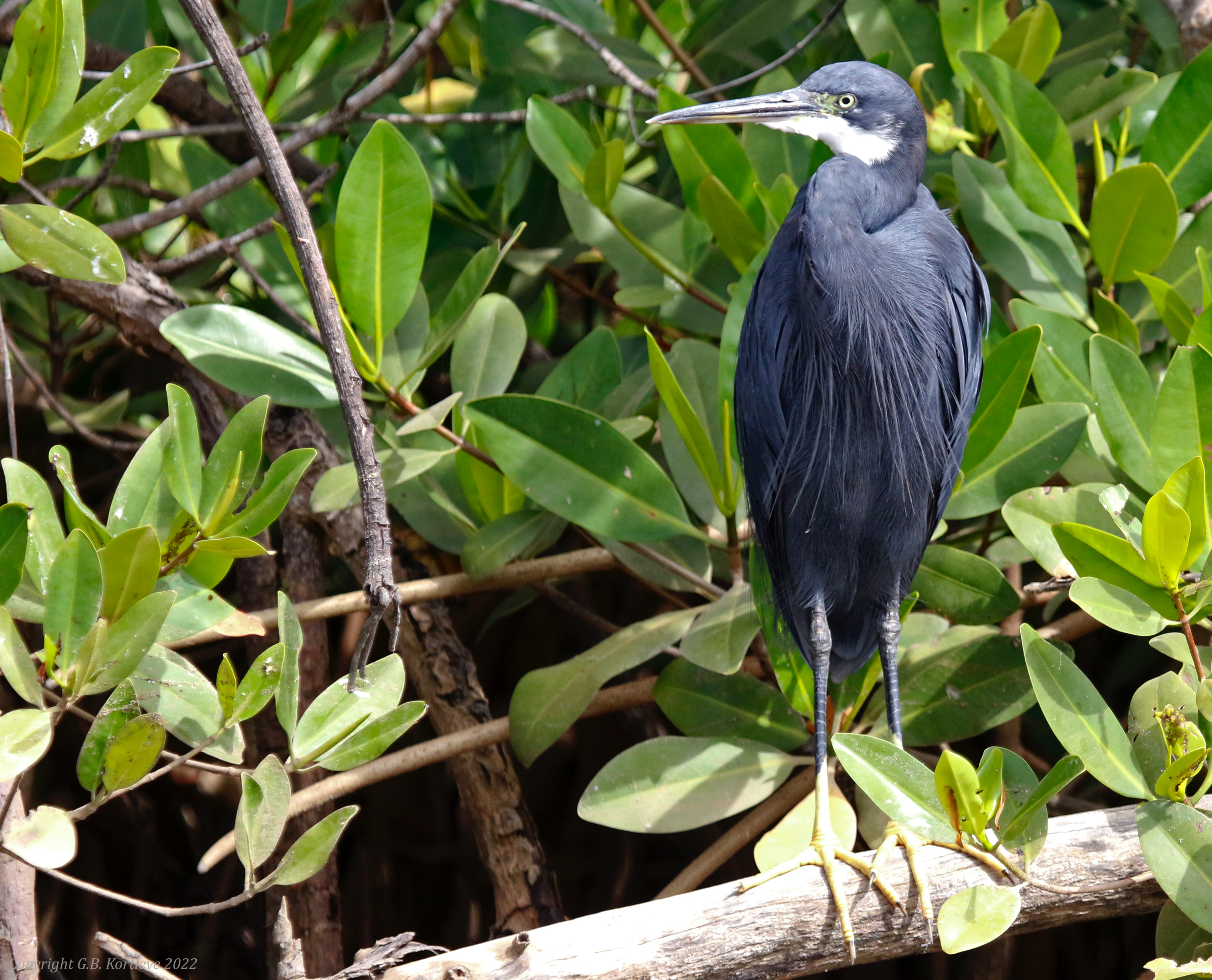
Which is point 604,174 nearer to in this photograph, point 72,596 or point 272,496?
point 272,496

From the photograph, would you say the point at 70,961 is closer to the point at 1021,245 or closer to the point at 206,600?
the point at 206,600

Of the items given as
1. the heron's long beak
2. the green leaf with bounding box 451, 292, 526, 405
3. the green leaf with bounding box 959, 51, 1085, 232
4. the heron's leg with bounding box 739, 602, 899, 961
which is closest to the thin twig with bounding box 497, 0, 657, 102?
the heron's long beak

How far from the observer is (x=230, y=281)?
2.67 meters

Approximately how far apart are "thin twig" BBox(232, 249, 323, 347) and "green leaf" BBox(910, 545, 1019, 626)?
3.74 feet

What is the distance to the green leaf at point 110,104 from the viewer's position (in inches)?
50.6

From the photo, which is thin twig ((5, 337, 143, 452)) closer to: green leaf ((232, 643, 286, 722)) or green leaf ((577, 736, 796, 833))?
green leaf ((232, 643, 286, 722))

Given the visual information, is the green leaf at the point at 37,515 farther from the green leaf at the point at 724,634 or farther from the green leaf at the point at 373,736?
the green leaf at the point at 724,634

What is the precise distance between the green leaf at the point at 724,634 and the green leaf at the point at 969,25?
1169 millimetres

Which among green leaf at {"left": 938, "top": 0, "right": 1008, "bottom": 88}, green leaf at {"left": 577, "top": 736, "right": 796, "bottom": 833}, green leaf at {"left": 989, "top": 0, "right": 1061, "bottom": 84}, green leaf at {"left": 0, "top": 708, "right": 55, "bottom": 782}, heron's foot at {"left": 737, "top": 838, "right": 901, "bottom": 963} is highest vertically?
green leaf at {"left": 938, "top": 0, "right": 1008, "bottom": 88}

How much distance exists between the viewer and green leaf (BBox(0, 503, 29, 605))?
123 centimetres

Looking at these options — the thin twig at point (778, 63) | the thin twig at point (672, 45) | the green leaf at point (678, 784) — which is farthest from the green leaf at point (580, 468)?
the thin twig at point (672, 45)

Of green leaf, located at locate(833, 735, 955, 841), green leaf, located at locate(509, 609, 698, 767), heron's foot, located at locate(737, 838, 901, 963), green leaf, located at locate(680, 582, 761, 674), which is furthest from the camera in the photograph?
green leaf, located at locate(509, 609, 698, 767)

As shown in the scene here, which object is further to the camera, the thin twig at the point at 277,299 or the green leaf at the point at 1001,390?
the thin twig at the point at 277,299

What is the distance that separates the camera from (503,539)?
1.89 meters
